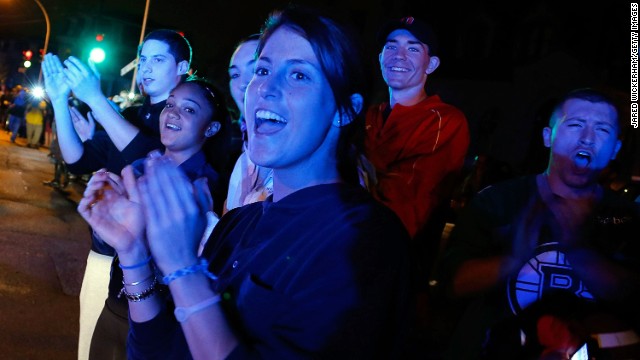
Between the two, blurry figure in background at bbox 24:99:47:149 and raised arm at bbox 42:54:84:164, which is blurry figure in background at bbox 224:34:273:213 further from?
blurry figure in background at bbox 24:99:47:149

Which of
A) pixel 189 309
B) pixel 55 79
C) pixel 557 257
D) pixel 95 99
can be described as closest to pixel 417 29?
pixel 557 257

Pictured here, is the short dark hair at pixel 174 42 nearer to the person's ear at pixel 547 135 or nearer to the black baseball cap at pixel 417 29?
the black baseball cap at pixel 417 29

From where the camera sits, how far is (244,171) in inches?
108

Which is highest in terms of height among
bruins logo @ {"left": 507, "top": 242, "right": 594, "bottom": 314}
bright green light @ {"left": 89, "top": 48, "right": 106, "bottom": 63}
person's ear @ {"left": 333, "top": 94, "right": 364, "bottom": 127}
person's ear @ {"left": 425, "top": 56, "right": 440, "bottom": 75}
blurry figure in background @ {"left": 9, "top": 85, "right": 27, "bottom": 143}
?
person's ear @ {"left": 425, "top": 56, "right": 440, "bottom": 75}

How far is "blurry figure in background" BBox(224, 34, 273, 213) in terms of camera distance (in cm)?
244

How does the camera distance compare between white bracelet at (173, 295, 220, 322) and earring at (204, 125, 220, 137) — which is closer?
white bracelet at (173, 295, 220, 322)

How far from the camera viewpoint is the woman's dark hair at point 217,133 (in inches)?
121

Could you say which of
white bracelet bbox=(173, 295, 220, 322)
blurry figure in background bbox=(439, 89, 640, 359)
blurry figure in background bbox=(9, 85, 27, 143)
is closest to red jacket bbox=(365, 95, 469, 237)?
blurry figure in background bbox=(439, 89, 640, 359)

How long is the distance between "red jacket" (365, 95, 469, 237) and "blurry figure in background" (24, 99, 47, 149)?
70.1 feet

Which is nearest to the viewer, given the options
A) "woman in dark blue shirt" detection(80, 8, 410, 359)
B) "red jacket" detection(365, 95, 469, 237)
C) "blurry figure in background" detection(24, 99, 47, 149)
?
"woman in dark blue shirt" detection(80, 8, 410, 359)

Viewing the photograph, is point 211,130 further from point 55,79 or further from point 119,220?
point 119,220

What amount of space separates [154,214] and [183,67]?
243 cm

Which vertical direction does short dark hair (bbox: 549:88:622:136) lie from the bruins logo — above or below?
above

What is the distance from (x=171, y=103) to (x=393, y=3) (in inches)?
1083
